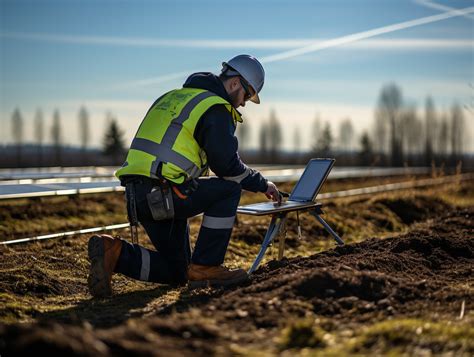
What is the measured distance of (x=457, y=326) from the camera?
428 cm

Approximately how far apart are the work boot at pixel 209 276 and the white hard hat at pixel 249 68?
1831mm

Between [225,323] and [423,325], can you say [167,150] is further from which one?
[423,325]

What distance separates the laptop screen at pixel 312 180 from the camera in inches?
323

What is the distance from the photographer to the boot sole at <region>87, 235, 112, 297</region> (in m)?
6.21

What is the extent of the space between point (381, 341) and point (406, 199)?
1252 centimetres

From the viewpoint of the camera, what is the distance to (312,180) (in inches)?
329

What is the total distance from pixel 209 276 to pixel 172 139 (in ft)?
4.41

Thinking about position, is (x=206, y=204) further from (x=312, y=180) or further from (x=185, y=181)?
(x=312, y=180)

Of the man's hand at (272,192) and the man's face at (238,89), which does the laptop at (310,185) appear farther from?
the man's face at (238,89)

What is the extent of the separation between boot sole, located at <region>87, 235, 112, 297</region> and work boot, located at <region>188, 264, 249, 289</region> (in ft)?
2.57

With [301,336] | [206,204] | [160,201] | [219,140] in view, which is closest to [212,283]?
[206,204]

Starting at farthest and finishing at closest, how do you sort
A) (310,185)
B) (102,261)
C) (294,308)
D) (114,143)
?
(114,143), (310,185), (102,261), (294,308)

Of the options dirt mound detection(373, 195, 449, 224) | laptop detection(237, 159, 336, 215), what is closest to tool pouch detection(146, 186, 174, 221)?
laptop detection(237, 159, 336, 215)

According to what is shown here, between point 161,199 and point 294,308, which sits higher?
point 161,199
